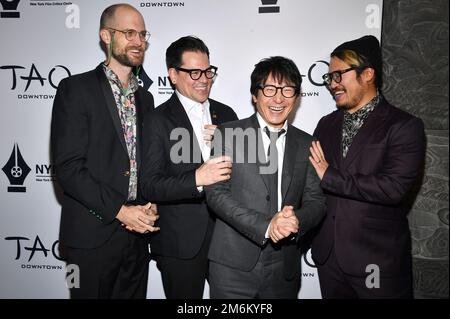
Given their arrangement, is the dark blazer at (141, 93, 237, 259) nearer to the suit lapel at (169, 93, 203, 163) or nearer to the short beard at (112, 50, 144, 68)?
the suit lapel at (169, 93, 203, 163)

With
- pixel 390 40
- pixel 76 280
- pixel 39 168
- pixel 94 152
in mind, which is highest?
pixel 390 40

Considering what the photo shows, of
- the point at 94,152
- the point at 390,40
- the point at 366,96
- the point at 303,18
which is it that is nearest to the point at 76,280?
the point at 94,152

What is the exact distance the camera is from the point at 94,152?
7.39 feet

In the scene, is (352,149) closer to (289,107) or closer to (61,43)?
(289,107)

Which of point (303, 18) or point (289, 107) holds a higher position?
point (303, 18)

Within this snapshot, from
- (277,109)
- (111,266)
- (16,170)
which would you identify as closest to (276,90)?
(277,109)

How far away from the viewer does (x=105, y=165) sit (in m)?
2.27

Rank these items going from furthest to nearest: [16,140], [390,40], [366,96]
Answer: [16,140] < [390,40] < [366,96]

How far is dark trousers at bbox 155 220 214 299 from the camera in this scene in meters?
2.35

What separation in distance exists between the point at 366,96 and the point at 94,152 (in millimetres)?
1714

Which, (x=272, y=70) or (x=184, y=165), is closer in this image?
(x=272, y=70)

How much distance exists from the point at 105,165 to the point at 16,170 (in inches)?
56.5

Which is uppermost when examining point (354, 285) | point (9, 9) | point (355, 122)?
point (9, 9)

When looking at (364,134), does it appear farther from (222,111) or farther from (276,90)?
(222,111)
